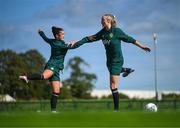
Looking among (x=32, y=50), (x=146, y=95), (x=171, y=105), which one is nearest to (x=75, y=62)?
(x=146, y=95)

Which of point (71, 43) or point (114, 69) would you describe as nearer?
point (114, 69)

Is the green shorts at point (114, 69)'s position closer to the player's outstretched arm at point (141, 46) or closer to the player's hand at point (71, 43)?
the player's outstretched arm at point (141, 46)

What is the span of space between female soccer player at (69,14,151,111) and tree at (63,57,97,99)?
75.9 metres

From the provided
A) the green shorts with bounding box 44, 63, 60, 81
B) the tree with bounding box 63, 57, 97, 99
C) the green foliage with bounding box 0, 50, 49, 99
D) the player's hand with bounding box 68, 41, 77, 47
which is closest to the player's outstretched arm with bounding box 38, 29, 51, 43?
the player's hand with bounding box 68, 41, 77, 47

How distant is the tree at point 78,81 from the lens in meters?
89.5

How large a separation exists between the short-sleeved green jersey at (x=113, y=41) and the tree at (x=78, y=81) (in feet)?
249

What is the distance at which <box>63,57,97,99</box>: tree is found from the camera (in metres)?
89.5

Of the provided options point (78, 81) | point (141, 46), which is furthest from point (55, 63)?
point (78, 81)

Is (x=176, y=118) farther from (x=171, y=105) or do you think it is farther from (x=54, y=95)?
(x=171, y=105)

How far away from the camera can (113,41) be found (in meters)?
10.5

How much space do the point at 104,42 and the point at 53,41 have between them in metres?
1.12

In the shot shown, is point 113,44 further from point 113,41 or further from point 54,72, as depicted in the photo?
point 54,72

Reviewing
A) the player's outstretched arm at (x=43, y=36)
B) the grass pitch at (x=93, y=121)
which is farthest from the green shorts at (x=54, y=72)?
the grass pitch at (x=93, y=121)

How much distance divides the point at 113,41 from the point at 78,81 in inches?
3392
